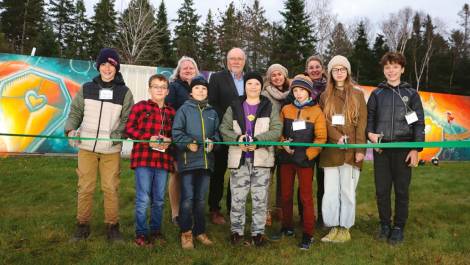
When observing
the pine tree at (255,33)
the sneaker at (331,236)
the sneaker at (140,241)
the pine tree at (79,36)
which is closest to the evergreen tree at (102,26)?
the pine tree at (79,36)

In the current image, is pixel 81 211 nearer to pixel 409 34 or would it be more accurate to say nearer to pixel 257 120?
pixel 257 120

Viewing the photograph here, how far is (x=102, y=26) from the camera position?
37.8m

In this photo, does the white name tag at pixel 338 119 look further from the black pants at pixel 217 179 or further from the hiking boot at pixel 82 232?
the hiking boot at pixel 82 232

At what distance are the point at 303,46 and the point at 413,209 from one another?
71.7 feet

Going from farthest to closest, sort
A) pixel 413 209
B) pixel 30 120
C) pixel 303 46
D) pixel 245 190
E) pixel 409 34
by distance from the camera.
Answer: pixel 409 34 → pixel 303 46 → pixel 30 120 → pixel 413 209 → pixel 245 190

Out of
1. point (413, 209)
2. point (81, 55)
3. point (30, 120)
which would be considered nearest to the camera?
point (413, 209)

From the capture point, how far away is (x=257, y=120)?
3859mm

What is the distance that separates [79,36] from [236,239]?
40.8 meters

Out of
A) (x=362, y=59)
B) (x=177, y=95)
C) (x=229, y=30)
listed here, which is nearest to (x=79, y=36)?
(x=229, y=30)

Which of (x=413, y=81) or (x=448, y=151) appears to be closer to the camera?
(x=448, y=151)

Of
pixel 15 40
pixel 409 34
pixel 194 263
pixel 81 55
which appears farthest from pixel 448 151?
pixel 15 40

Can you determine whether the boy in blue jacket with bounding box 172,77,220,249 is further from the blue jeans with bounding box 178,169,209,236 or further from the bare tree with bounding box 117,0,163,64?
the bare tree with bounding box 117,0,163,64

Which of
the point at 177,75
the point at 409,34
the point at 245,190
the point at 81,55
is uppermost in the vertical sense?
the point at 409,34

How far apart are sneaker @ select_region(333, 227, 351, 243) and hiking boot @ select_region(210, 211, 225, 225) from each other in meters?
1.43
